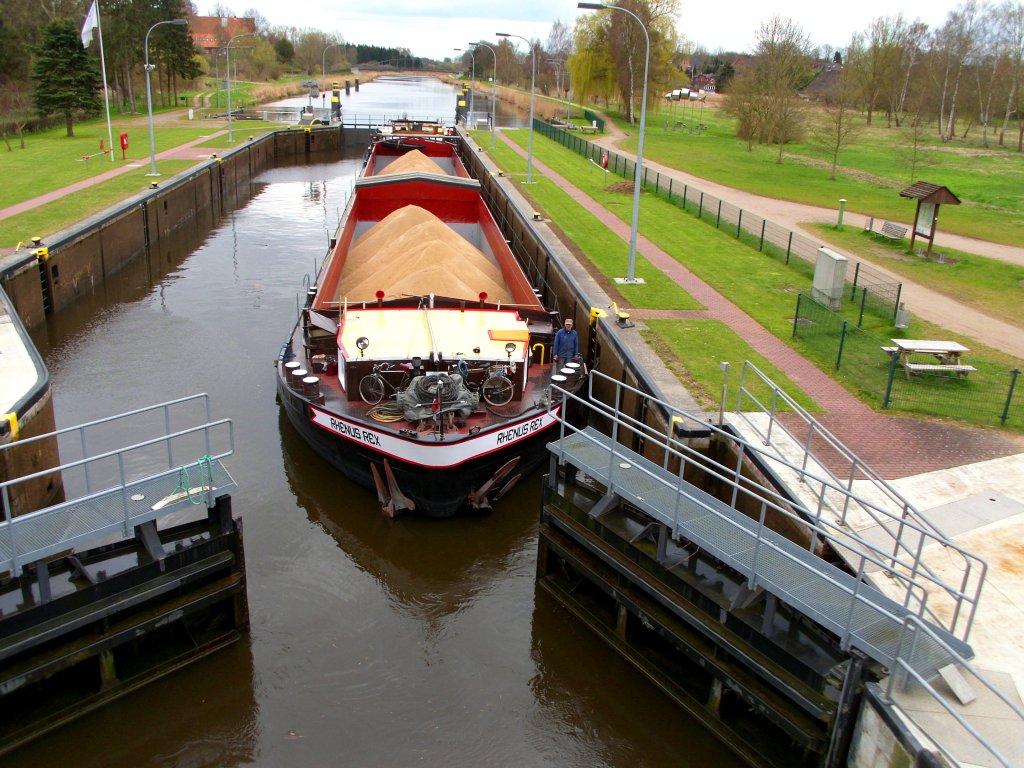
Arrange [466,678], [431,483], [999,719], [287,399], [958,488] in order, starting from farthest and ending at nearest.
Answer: [287,399] → [431,483] → [958,488] → [466,678] → [999,719]

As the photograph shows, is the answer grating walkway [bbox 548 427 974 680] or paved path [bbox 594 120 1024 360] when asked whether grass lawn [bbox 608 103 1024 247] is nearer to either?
paved path [bbox 594 120 1024 360]

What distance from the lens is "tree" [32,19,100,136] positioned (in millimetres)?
49781

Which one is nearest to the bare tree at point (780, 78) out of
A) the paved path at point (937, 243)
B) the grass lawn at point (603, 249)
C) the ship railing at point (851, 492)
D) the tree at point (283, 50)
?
the paved path at point (937, 243)

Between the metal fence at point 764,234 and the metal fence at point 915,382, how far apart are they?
2.23 m

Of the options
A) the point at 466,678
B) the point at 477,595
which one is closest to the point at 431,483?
the point at 477,595

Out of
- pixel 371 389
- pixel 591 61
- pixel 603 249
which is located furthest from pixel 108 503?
pixel 591 61

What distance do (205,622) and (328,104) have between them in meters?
103

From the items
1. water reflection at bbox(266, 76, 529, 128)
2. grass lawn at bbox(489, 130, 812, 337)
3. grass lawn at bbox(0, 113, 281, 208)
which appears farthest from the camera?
water reflection at bbox(266, 76, 529, 128)

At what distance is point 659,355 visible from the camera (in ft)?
54.4

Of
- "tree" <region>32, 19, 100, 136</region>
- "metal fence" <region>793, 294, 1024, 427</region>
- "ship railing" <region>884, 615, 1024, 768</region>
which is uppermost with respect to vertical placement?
"tree" <region>32, 19, 100, 136</region>

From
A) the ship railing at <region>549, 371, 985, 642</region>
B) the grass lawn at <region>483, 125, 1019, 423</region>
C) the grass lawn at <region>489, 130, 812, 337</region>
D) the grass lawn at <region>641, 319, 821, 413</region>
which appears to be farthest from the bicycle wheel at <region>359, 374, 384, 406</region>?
the grass lawn at <region>489, 130, 812, 337</region>

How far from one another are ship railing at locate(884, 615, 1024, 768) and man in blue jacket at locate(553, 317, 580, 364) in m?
9.09

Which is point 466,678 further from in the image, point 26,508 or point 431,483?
point 26,508

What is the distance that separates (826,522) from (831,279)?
11341 millimetres
